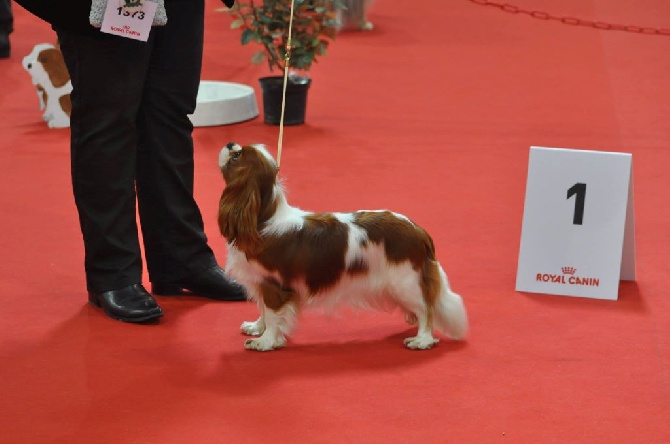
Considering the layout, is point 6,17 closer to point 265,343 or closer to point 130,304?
point 130,304

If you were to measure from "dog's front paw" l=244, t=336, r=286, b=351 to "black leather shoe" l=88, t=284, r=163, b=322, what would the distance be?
35 centimetres

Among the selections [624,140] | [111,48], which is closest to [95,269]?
[111,48]

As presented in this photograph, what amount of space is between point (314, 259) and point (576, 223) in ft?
3.29

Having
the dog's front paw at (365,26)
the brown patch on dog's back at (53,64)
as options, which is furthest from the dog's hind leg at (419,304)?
the dog's front paw at (365,26)

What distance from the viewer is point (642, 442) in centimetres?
234

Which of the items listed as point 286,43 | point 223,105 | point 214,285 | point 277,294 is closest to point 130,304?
point 214,285

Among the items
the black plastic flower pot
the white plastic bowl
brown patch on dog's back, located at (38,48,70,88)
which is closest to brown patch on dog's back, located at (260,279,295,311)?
the white plastic bowl

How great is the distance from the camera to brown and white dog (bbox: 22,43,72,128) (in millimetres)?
5328

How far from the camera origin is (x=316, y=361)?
278 cm

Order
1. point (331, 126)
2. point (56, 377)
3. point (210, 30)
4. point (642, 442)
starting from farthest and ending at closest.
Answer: point (210, 30) < point (331, 126) < point (56, 377) < point (642, 442)

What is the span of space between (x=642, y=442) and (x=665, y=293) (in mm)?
1069

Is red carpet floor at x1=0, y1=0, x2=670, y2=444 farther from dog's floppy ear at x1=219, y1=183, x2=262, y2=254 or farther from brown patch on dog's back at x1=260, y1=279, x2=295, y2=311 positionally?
dog's floppy ear at x1=219, y1=183, x2=262, y2=254

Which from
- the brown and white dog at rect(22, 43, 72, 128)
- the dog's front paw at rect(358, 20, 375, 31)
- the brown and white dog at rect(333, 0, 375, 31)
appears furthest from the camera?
the dog's front paw at rect(358, 20, 375, 31)

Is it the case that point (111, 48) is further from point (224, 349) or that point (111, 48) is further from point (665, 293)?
point (665, 293)
